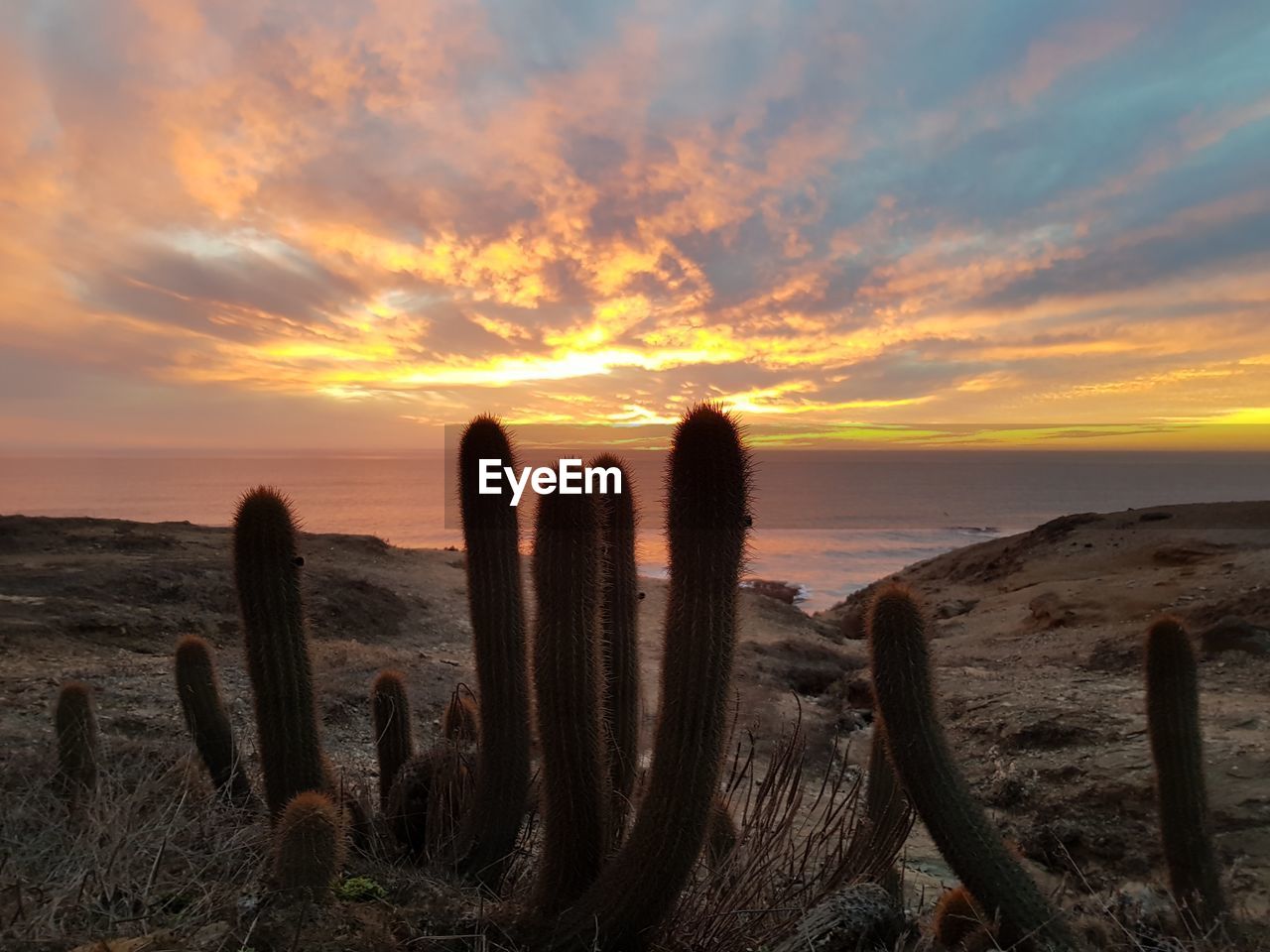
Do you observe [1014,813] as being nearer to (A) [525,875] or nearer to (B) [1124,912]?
(B) [1124,912]

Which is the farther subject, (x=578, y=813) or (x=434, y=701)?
(x=434, y=701)

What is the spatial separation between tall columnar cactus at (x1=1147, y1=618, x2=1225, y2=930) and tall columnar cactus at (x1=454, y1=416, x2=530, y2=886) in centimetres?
397

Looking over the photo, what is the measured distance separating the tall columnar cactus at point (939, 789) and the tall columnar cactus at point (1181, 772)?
181 cm

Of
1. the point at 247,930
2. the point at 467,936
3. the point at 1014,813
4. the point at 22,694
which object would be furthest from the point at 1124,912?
the point at 22,694

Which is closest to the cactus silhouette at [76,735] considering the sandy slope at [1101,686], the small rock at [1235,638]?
the sandy slope at [1101,686]

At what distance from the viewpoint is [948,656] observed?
13.8 m

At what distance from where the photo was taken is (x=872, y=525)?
53.4 metres

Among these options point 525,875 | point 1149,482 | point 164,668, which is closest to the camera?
point 525,875

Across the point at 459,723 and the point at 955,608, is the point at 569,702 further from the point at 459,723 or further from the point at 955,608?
the point at 955,608

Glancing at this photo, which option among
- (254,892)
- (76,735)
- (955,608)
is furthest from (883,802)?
(955,608)

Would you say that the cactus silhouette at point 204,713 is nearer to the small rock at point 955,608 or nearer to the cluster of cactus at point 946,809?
the cluster of cactus at point 946,809

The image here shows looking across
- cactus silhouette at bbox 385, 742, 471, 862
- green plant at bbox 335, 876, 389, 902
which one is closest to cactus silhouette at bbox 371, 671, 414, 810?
cactus silhouette at bbox 385, 742, 471, 862

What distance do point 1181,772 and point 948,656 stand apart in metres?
9.26

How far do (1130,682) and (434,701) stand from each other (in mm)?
9003
